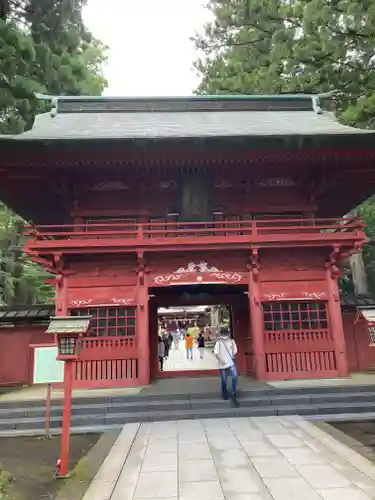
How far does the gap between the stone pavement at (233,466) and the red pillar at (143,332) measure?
3386mm

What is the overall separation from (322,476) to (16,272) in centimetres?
2149

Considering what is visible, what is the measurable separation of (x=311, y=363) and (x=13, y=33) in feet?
43.7

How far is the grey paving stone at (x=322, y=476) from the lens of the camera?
4789 mm

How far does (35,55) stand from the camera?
12.3 metres

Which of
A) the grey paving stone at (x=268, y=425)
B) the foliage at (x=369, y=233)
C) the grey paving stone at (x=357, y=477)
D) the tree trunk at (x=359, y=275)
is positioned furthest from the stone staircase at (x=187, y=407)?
the foliage at (x=369, y=233)

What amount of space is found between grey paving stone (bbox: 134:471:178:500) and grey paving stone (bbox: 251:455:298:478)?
1.23m

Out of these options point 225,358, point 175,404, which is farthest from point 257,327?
point 175,404

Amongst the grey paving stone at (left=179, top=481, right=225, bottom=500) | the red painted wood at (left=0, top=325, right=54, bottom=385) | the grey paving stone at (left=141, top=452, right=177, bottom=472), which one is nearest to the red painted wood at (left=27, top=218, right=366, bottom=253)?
the red painted wood at (left=0, top=325, right=54, bottom=385)

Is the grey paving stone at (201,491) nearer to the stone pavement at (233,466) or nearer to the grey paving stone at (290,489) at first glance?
the stone pavement at (233,466)

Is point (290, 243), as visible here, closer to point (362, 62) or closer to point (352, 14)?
point (352, 14)

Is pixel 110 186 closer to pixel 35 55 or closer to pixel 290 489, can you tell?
pixel 35 55

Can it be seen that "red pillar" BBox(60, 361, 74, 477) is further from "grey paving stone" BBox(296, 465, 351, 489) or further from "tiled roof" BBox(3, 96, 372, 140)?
"tiled roof" BBox(3, 96, 372, 140)

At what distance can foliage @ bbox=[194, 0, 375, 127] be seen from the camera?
42.4 ft

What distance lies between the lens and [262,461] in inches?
226
